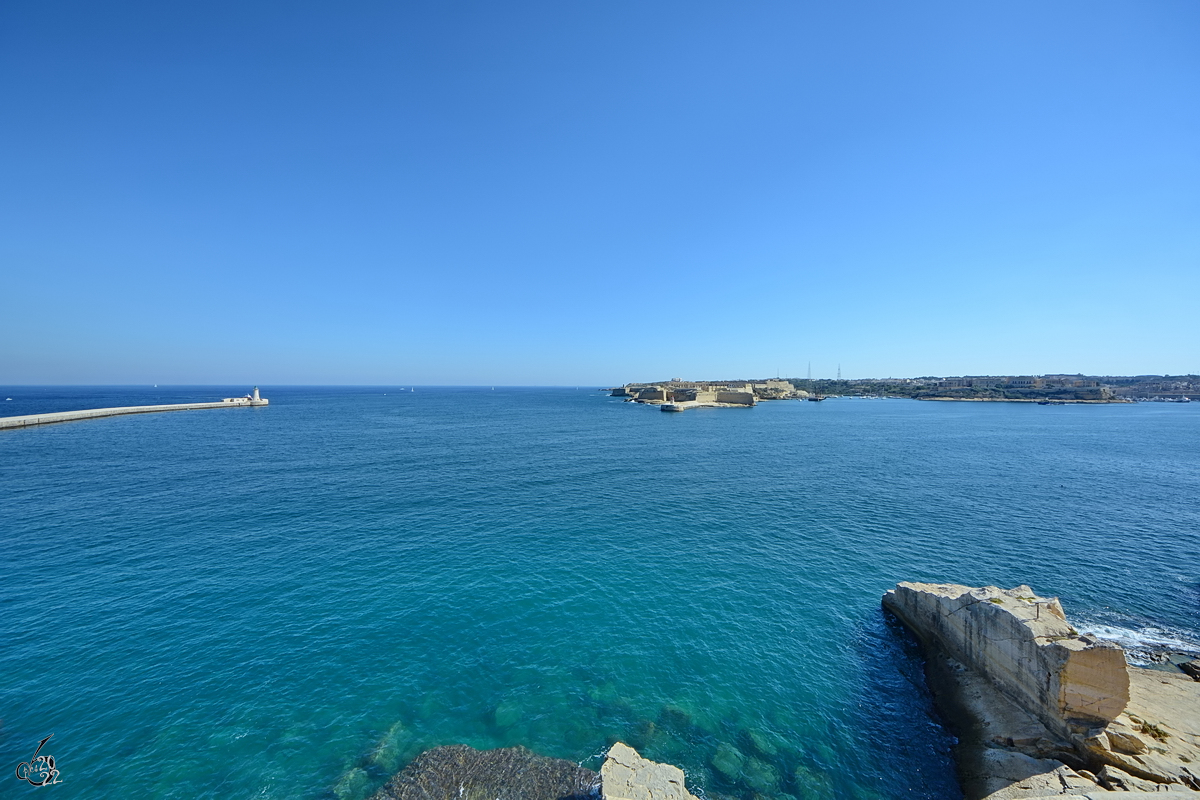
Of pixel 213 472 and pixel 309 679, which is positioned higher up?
pixel 213 472

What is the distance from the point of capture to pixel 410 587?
22.0 meters

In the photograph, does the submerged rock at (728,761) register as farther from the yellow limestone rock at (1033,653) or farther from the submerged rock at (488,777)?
the yellow limestone rock at (1033,653)

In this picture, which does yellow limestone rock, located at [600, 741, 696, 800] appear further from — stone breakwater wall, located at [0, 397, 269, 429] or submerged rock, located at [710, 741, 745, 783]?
stone breakwater wall, located at [0, 397, 269, 429]

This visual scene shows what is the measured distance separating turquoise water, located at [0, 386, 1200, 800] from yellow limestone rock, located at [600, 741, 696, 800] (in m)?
2.06

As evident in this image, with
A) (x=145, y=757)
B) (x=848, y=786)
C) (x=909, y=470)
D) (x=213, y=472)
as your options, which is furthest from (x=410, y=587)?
(x=909, y=470)

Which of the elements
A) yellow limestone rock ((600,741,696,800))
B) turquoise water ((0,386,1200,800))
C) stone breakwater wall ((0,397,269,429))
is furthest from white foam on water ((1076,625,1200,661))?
stone breakwater wall ((0,397,269,429))

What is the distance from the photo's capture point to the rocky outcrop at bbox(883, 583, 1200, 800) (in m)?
11.5

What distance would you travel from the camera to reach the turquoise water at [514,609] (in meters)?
13.4

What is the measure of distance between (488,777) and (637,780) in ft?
14.3

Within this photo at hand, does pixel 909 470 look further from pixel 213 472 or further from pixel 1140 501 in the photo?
pixel 213 472

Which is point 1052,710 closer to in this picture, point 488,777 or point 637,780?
point 637,780

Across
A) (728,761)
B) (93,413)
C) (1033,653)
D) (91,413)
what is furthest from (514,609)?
(93,413)

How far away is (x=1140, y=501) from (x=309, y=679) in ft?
191

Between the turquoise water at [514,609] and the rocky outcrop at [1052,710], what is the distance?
4.20ft
